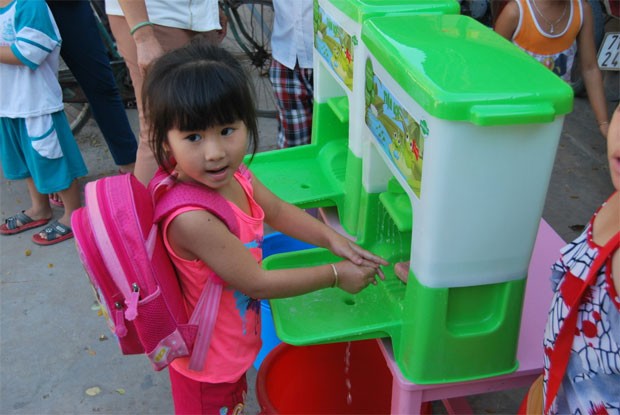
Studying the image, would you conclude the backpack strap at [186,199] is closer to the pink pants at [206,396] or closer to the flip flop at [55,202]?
the pink pants at [206,396]

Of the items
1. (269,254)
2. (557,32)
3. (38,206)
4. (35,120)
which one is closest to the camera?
(269,254)

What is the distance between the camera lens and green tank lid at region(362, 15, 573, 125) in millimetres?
1082

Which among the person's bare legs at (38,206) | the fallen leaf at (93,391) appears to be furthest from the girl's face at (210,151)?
the person's bare legs at (38,206)

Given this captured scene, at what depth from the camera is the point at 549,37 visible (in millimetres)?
2338

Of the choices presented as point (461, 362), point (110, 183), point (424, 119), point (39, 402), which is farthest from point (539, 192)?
point (39, 402)

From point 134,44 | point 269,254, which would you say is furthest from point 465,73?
point 134,44

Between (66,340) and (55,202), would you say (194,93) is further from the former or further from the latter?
(55,202)

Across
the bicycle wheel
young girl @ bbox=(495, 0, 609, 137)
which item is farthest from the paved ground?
the bicycle wheel

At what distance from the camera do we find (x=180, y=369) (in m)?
1.43

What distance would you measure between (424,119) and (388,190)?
16.8 inches

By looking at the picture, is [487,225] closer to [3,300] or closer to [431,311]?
[431,311]

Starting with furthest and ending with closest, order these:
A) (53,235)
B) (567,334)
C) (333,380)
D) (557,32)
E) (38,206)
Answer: (38,206), (53,235), (557,32), (333,380), (567,334)

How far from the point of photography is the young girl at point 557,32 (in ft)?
7.63

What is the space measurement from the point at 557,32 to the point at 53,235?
7.80 feet
